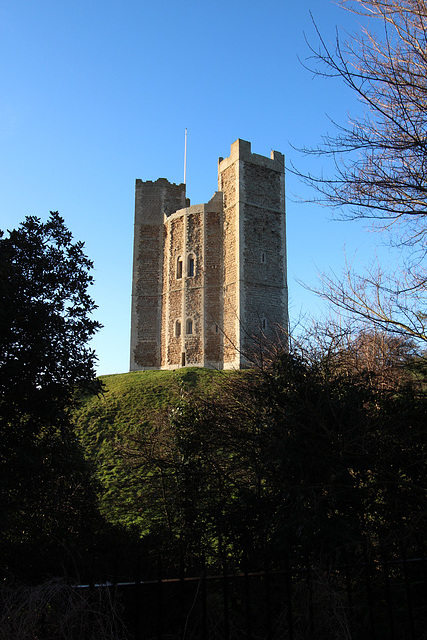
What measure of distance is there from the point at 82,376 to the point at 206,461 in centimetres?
202

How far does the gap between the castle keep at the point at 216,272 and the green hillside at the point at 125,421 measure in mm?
4693

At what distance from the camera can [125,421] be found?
16.1 metres

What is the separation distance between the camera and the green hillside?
10.4m

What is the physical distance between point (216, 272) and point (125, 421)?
1317 centimetres

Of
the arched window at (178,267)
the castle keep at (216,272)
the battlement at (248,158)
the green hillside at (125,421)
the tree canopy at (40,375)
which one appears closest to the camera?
the tree canopy at (40,375)

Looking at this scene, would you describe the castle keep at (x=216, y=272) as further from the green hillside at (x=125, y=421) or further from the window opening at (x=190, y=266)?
the green hillside at (x=125, y=421)

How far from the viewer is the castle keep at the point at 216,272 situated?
2602 cm

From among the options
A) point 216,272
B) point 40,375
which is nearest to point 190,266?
point 216,272

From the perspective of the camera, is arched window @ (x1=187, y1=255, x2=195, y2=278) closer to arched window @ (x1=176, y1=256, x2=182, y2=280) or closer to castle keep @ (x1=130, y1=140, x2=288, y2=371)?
castle keep @ (x1=130, y1=140, x2=288, y2=371)

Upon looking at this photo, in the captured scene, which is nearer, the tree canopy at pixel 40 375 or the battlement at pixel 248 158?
the tree canopy at pixel 40 375

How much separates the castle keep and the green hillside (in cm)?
469

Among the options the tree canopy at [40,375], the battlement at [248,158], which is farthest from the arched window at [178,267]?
the tree canopy at [40,375]

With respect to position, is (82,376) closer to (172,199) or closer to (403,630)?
(403,630)

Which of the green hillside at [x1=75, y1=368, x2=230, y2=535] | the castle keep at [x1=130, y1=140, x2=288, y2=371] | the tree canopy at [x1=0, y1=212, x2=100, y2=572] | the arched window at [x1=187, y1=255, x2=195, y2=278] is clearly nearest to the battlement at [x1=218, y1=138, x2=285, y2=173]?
the castle keep at [x1=130, y1=140, x2=288, y2=371]
